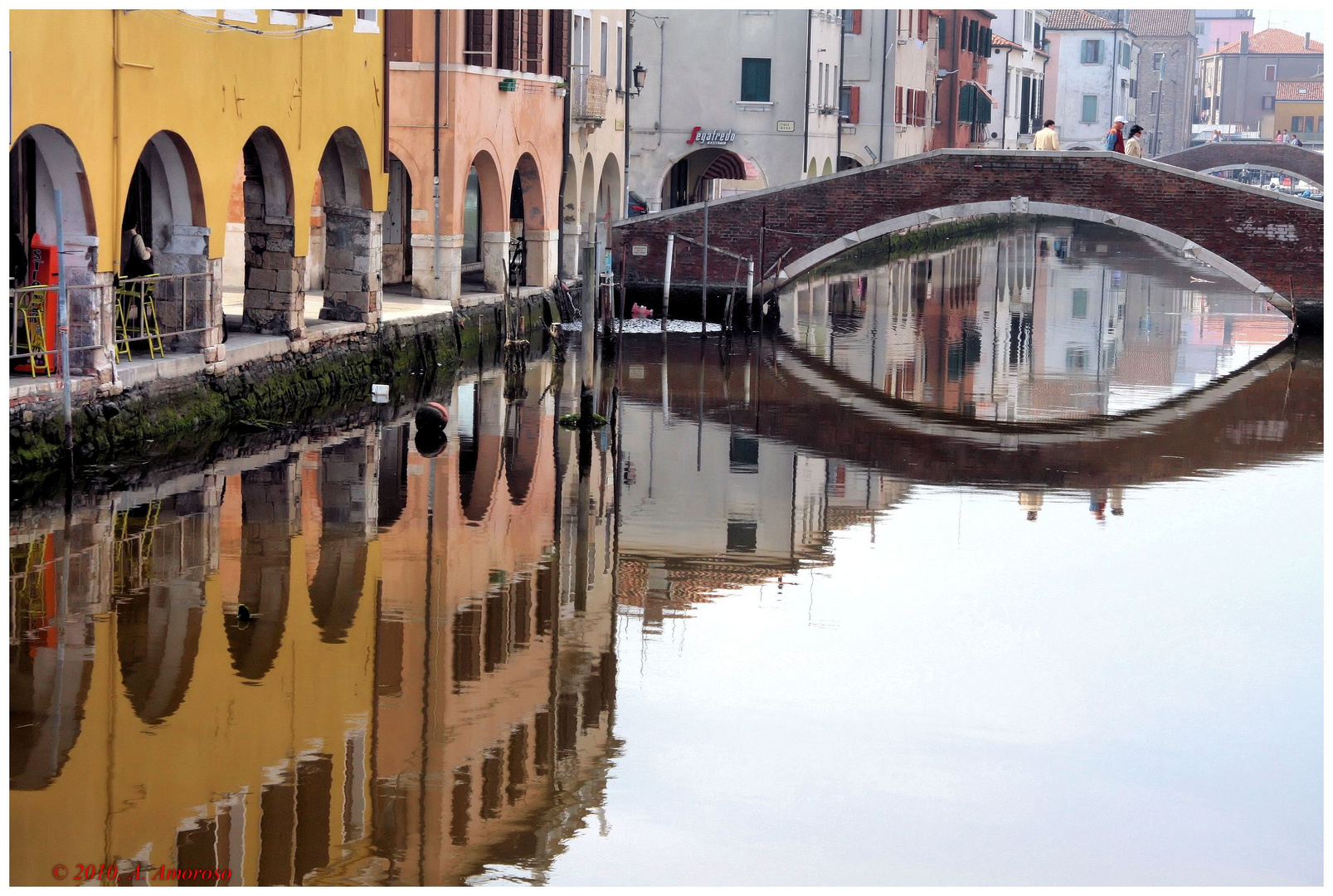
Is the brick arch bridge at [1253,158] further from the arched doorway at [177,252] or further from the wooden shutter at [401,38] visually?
the arched doorway at [177,252]

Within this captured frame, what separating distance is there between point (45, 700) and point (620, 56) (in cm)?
2358

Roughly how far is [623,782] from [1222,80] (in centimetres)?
10385

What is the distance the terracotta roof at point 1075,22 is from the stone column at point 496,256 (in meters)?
52.8

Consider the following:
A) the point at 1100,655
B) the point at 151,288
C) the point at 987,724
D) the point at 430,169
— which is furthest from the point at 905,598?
the point at 430,169

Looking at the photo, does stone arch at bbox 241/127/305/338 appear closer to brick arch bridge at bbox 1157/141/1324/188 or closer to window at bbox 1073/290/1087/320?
window at bbox 1073/290/1087/320

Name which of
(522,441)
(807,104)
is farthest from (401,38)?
(807,104)

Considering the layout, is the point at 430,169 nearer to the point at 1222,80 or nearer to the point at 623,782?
the point at 623,782

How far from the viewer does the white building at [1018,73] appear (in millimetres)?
59625

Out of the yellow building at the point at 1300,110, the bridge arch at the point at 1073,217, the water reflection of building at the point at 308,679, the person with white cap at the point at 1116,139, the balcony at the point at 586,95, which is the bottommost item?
the water reflection of building at the point at 308,679

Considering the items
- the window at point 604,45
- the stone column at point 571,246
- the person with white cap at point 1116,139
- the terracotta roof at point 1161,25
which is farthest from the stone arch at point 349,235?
the terracotta roof at point 1161,25

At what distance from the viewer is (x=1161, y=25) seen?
92.1 meters

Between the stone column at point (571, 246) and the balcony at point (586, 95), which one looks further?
the stone column at point (571, 246)

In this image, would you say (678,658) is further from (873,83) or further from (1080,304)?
(873,83)

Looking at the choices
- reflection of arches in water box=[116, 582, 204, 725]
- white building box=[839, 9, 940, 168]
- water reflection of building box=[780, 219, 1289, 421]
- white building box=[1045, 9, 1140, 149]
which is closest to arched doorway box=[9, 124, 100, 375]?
reflection of arches in water box=[116, 582, 204, 725]
